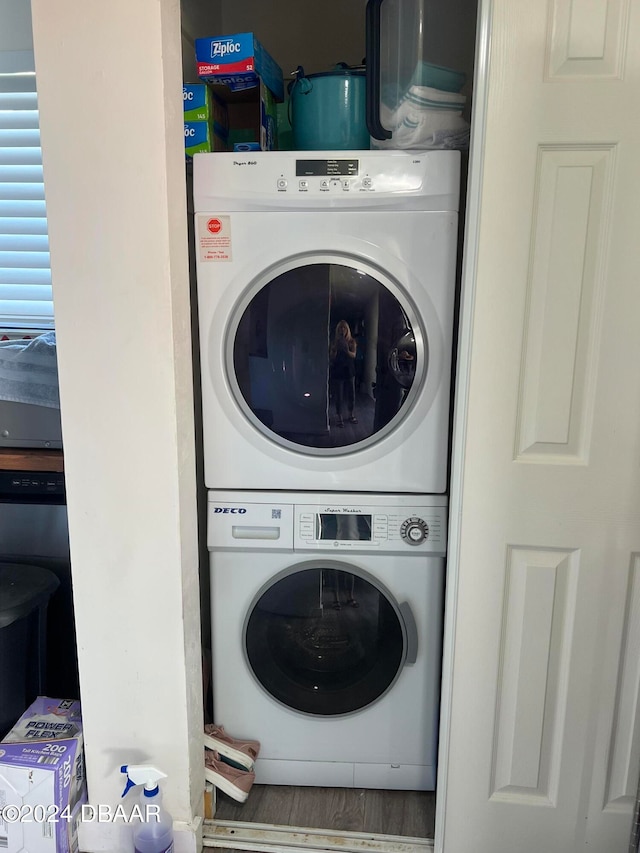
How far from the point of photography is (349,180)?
1372 mm

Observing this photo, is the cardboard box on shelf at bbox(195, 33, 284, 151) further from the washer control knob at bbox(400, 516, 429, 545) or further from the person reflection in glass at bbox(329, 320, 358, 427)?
the washer control knob at bbox(400, 516, 429, 545)

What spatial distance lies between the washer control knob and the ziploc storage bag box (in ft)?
3.72

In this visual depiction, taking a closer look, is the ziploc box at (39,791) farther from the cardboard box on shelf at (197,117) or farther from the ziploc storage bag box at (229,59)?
the ziploc storage bag box at (229,59)

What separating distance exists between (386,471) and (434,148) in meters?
0.74

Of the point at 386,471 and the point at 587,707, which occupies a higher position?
the point at 386,471

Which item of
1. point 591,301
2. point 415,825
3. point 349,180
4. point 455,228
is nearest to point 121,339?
point 349,180

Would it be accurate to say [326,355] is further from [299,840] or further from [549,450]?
[299,840]

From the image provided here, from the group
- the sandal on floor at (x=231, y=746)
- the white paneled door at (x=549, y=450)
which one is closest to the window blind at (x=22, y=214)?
the sandal on floor at (x=231, y=746)

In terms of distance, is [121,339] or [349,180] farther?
[349,180]

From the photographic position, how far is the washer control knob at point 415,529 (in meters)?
1.50

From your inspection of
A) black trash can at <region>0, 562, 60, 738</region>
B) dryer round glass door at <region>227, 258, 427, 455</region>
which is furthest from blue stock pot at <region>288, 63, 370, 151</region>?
black trash can at <region>0, 562, 60, 738</region>

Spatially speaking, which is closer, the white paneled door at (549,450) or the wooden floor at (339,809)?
the white paneled door at (549,450)

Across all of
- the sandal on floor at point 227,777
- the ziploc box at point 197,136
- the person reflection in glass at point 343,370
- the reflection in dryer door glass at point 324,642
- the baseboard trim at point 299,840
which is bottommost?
the baseboard trim at point 299,840

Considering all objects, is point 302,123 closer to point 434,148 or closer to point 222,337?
point 434,148
